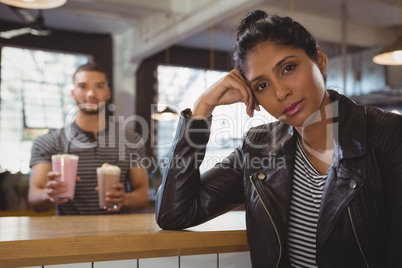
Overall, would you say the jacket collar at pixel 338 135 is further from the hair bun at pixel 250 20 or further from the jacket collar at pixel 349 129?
A: the hair bun at pixel 250 20

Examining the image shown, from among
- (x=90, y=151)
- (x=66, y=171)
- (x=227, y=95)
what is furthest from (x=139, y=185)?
(x=227, y=95)

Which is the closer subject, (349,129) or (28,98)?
(349,129)

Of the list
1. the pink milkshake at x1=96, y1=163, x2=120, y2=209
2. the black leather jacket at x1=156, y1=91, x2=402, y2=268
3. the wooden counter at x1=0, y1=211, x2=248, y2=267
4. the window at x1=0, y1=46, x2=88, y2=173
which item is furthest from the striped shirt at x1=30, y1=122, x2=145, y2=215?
the window at x1=0, y1=46, x2=88, y2=173

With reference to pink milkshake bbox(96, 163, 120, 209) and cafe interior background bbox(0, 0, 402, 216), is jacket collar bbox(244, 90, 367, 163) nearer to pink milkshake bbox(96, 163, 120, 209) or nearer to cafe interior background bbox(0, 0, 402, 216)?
pink milkshake bbox(96, 163, 120, 209)

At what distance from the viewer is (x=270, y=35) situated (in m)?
1.47

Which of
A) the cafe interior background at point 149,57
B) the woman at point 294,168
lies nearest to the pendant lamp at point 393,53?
the cafe interior background at point 149,57

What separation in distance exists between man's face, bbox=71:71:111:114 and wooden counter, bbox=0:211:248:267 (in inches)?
59.2

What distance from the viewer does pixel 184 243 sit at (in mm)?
1376

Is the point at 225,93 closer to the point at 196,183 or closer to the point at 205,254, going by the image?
the point at 196,183

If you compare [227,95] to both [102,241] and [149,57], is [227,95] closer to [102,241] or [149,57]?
[102,241]

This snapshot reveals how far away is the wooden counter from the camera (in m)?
1.17

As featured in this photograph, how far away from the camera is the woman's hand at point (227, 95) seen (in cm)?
157

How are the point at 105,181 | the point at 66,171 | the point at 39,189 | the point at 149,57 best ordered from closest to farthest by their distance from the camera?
the point at 66,171 < the point at 105,181 < the point at 39,189 < the point at 149,57

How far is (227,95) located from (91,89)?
1.62m
